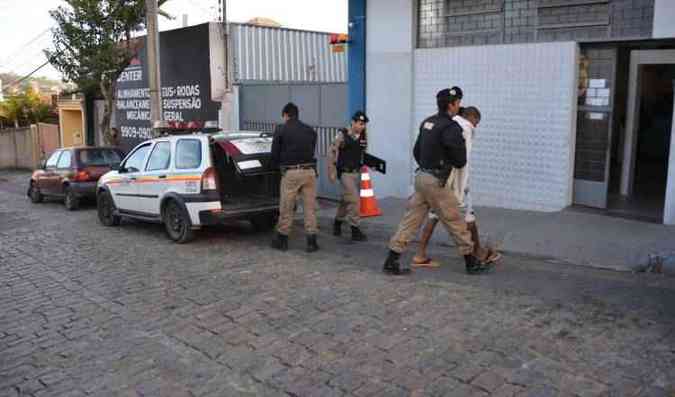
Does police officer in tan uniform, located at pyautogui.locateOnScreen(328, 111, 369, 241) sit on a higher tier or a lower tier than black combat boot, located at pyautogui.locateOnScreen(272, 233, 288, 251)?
higher

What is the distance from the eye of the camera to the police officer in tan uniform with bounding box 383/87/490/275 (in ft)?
21.5

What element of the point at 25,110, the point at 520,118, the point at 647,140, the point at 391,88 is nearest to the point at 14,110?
the point at 25,110

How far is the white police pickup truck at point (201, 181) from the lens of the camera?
9008mm

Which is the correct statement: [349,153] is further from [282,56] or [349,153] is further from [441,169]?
[282,56]

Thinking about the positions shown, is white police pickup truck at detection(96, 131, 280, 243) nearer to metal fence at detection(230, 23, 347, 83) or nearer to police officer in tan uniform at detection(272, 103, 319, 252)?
police officer in tan uniform at detection(272, 103, 319, 252)

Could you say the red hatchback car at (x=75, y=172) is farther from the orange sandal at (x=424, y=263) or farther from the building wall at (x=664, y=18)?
the building wall at (x=664, y=18)

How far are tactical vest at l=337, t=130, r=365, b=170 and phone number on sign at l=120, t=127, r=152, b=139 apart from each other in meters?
13.5

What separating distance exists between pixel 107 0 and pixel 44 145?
1377 cm

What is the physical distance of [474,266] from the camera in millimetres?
7023

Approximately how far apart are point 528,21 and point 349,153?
3.56 metres

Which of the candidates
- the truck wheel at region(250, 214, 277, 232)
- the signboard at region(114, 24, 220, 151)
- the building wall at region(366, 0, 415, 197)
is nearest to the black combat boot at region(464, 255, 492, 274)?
the truck wheel at region(250, 214, 277, 232)

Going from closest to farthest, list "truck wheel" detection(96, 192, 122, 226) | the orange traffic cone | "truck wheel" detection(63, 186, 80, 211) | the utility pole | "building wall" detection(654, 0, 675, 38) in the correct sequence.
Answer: "building wall" detection(654, 0, 675, 38) < the orange traffic cone < "truck wheel" detection(96, 192, 122, 226) < "truck wheel" detection(63, 186, 80, 211) < the utility pole

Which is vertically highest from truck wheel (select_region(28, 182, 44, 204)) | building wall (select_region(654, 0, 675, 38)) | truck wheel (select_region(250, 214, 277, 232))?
building wall (select_region(654, 0, 675, 38))

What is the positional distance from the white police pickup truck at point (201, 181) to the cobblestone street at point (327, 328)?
0.93 meters
